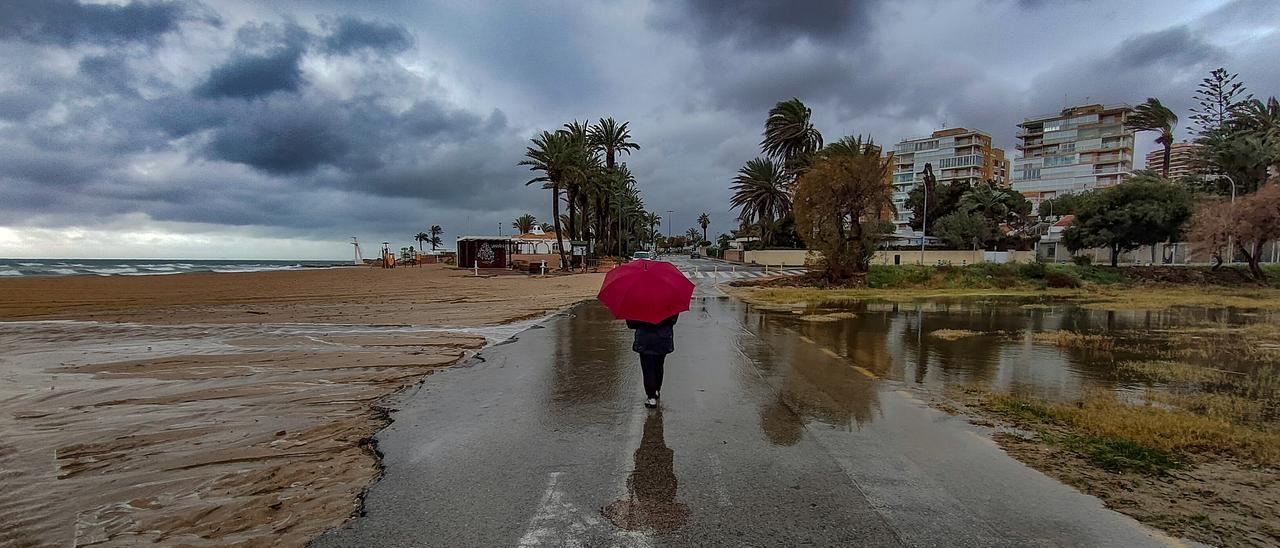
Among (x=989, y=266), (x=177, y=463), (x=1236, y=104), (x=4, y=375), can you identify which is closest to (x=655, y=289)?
(x=177, y=463)

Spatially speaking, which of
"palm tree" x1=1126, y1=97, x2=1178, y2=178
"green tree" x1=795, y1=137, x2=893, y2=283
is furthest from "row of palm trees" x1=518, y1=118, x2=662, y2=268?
"palm tree" x1=1126, y1=97, x2=1178, y2=178

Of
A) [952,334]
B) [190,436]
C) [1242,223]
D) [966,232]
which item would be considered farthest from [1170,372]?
[966,232]

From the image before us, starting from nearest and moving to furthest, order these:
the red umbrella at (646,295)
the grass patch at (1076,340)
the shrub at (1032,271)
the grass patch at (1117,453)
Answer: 1. the grass patch at (1117,453)
2. the red umbrella at (646,295)
3. the grass patch at (1076,340)
4. the shrub at (1032,271)

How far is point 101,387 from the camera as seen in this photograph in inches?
280

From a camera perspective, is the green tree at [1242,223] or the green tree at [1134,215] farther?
the green tree at [1134,215]

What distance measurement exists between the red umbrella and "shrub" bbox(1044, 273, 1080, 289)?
88.6 ft

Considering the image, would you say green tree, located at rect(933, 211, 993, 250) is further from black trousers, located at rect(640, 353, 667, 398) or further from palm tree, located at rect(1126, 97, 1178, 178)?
black trousers, located at rect(640, 353, 667, 398)

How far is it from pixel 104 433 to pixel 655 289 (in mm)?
5120

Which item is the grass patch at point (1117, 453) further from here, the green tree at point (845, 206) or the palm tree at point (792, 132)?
the palm tree at point (792, 132)

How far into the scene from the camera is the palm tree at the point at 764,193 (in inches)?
2724

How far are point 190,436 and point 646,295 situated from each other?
424 centimetres

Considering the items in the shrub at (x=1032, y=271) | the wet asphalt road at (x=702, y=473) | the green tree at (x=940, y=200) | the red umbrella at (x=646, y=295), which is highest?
the green tree at (x=940, y=200)

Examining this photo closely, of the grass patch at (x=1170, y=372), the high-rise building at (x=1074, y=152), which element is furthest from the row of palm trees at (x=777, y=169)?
the high-rise building at (x=1074, y=152)

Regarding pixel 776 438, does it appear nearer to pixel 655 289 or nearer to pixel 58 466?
pixel 655 289
